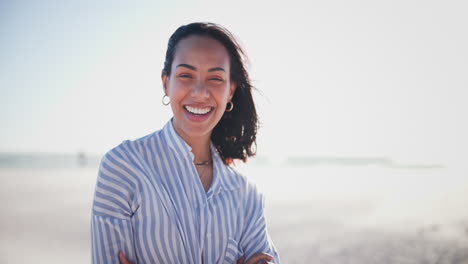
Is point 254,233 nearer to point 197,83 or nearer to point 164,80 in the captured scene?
point 197,83

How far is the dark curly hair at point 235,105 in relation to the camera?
240 centimetres

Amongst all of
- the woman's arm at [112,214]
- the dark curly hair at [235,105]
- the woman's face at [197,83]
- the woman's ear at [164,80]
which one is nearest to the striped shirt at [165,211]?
the woman's arm at [112,214]

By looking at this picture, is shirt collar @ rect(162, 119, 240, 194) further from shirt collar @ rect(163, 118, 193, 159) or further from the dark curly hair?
the dark curly hair

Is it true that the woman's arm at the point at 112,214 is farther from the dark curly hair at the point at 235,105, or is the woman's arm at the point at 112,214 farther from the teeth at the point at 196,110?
the dark curly hair at the point at 235,105

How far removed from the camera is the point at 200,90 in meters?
2.25

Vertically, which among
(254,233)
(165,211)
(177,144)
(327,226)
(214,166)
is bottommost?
(327,226)

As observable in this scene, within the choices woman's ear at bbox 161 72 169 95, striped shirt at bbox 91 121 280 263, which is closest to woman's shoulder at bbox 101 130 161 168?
striped shirt at bbox 91 121 280 263

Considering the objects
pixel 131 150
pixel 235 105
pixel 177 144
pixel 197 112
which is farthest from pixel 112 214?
pixel 235 105

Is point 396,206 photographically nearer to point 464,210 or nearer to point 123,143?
point 464,210

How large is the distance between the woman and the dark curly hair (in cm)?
1

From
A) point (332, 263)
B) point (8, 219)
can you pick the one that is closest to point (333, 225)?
point (332, 263)

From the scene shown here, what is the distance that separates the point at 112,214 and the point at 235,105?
1.42 metres

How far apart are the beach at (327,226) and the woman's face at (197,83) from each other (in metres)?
0.70

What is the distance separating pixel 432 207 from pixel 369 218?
2010 mm
